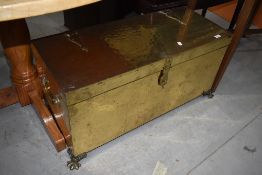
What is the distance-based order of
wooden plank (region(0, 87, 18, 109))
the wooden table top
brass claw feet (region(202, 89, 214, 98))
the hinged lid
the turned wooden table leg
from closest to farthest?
the wooden table top < the hinged lid < the turned wooden table leg < wooden plank (region(0, 87, 18, 109)) < brass claw feet (region(202, 89, 214, 98))

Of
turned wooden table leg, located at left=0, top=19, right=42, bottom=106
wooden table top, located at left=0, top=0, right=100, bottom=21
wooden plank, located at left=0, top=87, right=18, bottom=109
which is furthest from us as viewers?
wooden plank, located at left=0, top=87, right=18, bottom=109

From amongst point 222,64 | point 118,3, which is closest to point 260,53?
point 222,64

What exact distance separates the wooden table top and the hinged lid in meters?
0.38

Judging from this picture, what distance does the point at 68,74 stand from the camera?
106 centimetres

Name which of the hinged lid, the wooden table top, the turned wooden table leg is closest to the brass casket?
the hinged lid

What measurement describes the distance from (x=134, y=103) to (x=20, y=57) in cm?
68

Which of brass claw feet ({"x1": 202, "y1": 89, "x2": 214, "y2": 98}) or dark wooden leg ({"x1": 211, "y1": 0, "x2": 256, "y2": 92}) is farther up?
dark wooden leg ({"x1": 211, "y1": 0, "x2": 256, "y2": 92})

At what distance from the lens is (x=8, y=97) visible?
158cm

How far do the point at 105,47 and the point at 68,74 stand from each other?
0.83ft

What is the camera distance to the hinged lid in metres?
1.06

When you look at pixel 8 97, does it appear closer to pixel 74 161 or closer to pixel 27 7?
pixel 74 161

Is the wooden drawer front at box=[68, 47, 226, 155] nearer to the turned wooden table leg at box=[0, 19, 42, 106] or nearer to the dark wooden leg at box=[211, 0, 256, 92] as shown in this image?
the dark wooden leg at box=[211, 0, 256, 92]

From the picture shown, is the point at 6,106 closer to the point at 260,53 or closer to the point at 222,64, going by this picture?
the point at 222,64

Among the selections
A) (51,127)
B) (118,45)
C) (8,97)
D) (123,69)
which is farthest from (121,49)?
(8,97)
